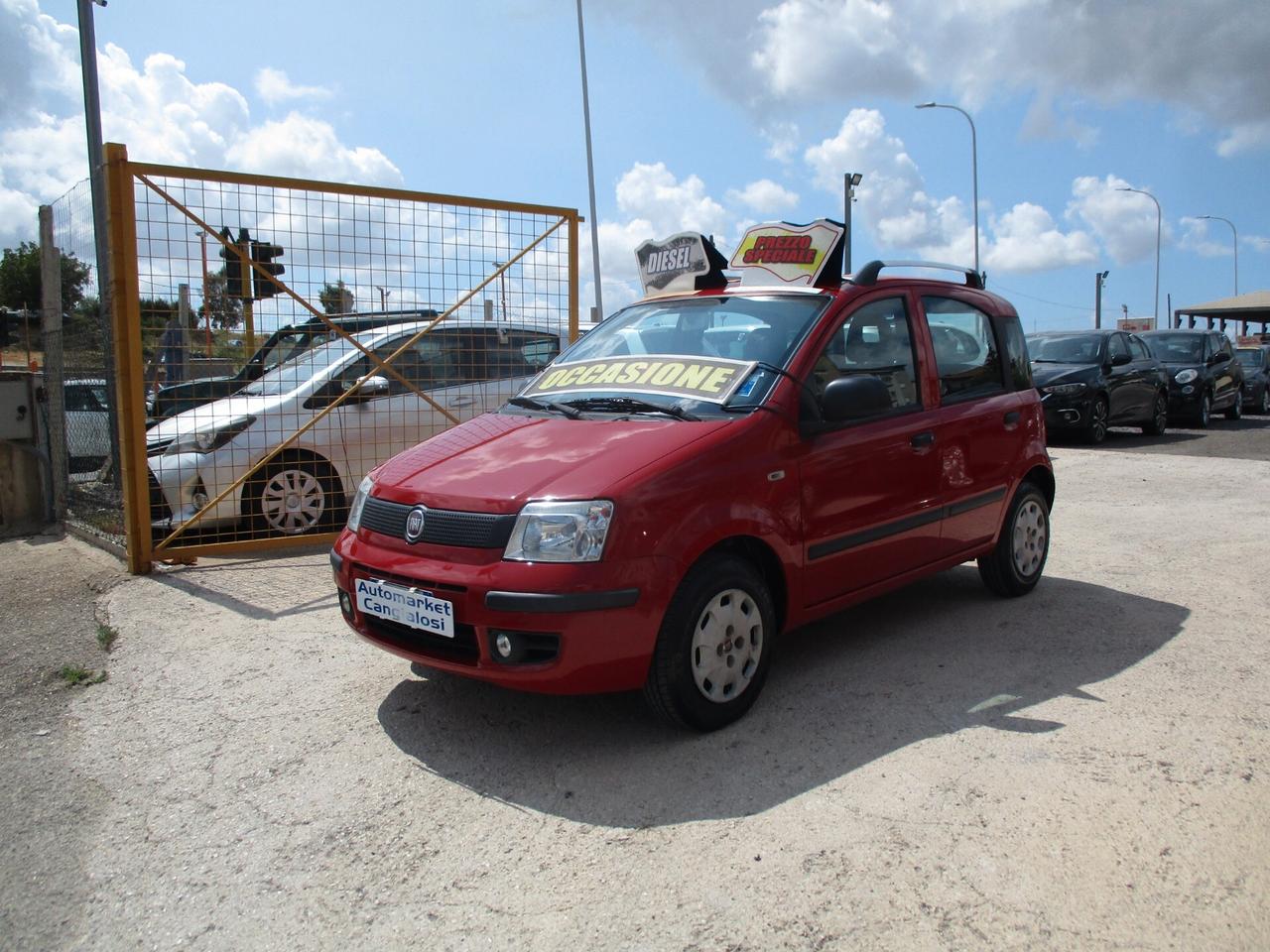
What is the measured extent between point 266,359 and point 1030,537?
527 cm

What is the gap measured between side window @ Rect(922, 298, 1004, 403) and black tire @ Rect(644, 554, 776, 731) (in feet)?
5.76

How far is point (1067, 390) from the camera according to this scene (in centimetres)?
1391

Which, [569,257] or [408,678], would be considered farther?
[569,257]

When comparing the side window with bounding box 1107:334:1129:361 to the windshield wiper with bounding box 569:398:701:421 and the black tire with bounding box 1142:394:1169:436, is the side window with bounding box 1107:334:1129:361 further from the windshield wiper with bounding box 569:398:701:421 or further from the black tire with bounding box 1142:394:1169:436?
the windshield wiper with bounding box 569:398:701:421

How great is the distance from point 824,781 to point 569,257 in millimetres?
5762

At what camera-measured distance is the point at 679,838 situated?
2.93 metres

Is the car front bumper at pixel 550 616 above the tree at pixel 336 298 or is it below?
below

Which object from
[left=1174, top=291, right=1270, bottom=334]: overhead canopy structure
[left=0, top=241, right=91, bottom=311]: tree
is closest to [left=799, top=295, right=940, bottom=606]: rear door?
[left=0, top=241, right=91, bottom=311]: tree

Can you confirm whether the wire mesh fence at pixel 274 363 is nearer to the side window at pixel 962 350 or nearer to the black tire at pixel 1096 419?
the side window at pixel 962 350

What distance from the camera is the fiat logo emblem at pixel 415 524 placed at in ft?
11.8

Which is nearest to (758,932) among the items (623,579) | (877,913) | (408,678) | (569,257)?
(877,913)

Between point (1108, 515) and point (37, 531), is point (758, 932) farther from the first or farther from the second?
point (37, 531)

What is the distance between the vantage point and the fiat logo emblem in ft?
11.8

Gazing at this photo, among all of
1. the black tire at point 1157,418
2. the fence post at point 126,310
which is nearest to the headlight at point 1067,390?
the black tire at point 1157,418
